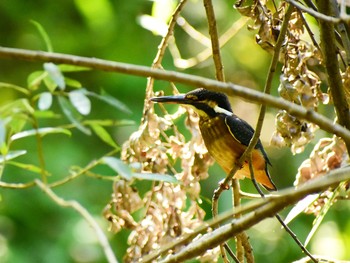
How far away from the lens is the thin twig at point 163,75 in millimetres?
1148

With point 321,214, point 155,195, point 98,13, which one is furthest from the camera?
point 98,13

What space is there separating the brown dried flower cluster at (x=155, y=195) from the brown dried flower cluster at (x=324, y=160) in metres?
0.31

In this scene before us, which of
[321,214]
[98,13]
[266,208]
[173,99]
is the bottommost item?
[266,208]

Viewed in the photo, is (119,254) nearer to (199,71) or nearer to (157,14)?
(199,71)

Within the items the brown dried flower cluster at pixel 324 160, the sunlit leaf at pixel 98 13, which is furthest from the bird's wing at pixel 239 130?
the sunlit leaf at pixel 98 13

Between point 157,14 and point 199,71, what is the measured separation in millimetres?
2431

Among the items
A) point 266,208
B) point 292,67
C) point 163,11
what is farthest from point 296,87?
point 163,11

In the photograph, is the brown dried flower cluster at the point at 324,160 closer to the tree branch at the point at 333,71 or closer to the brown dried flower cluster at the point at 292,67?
the brown dried flower cluster at the point at 292,67

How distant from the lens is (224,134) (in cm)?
269

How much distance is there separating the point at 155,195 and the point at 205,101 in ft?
1.63

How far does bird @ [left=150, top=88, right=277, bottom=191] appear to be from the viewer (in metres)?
2.60

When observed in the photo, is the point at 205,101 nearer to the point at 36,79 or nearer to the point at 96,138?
the point at 36,79

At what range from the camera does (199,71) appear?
16.6 feet

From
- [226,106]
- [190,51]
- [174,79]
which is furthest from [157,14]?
[190,51]
